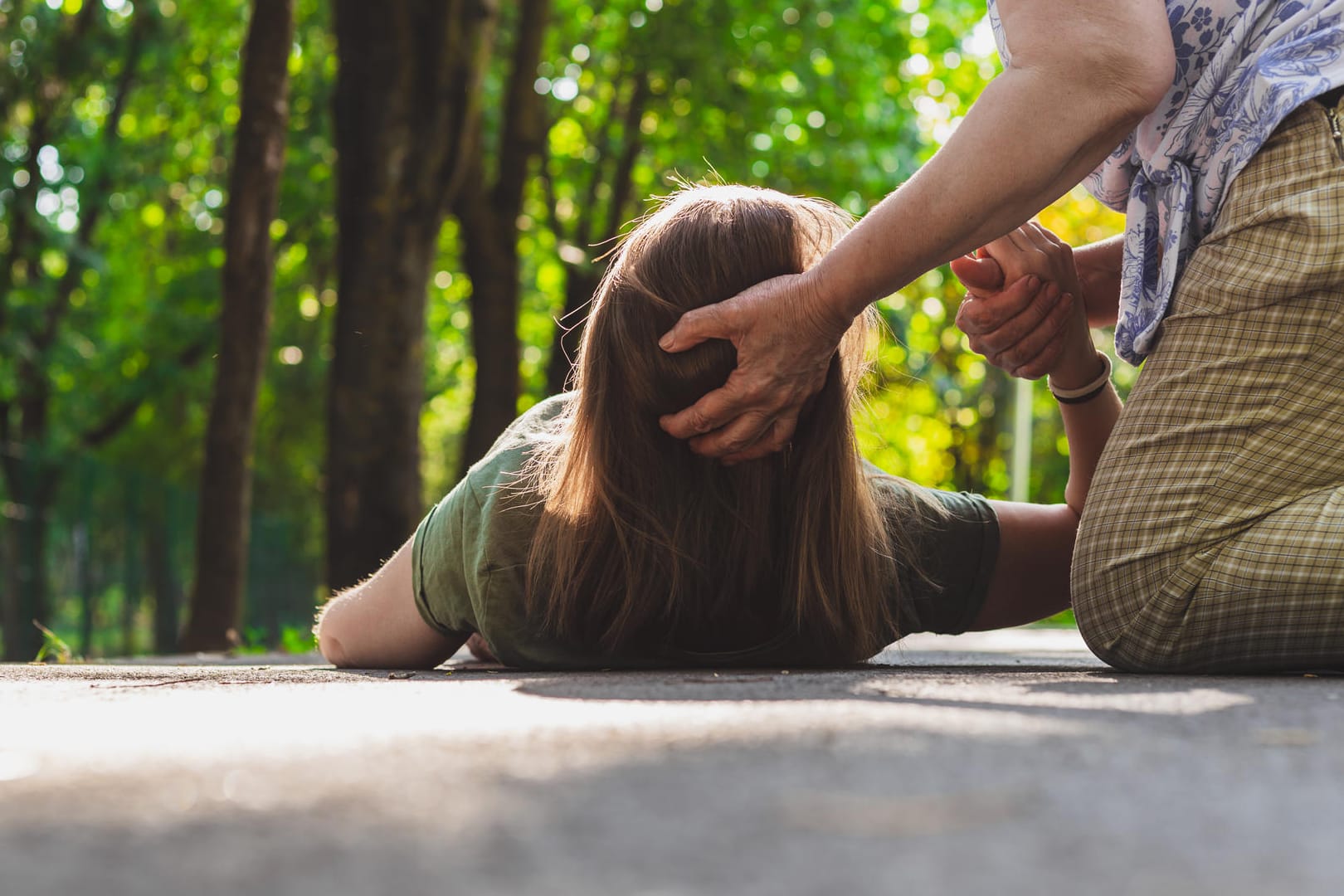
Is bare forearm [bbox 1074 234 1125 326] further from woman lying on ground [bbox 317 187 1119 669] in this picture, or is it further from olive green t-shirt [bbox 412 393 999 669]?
woman lying on ground [bbox 317 187 1119 669]

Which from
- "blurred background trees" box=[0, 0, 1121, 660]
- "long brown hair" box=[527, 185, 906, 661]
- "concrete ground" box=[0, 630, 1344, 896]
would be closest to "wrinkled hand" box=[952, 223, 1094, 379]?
"long brown hair" box=[527, 185, 906, 661]

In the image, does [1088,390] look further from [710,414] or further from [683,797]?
[683,797]

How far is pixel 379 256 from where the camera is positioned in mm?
8133

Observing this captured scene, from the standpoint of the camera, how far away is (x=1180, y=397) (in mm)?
2789

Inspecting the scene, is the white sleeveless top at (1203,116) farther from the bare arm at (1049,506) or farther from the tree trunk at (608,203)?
the tree trunk at (608,203)

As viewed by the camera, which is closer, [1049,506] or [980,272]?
[980,272]

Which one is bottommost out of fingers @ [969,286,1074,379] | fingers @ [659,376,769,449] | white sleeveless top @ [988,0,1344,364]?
fingers @ [659,376,769,449]

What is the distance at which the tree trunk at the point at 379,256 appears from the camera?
812cm

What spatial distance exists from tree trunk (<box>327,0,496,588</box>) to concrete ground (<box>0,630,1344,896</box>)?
632 centimetres

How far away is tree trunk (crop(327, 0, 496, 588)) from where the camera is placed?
812 centimetres

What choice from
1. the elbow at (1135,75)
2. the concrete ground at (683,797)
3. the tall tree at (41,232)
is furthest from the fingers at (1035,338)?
the tall tree at (41,232)

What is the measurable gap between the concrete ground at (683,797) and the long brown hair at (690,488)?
0.97 m

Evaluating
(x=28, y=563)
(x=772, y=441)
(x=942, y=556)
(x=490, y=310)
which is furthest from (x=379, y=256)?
(x=28, y=563)

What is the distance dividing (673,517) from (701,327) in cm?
43
